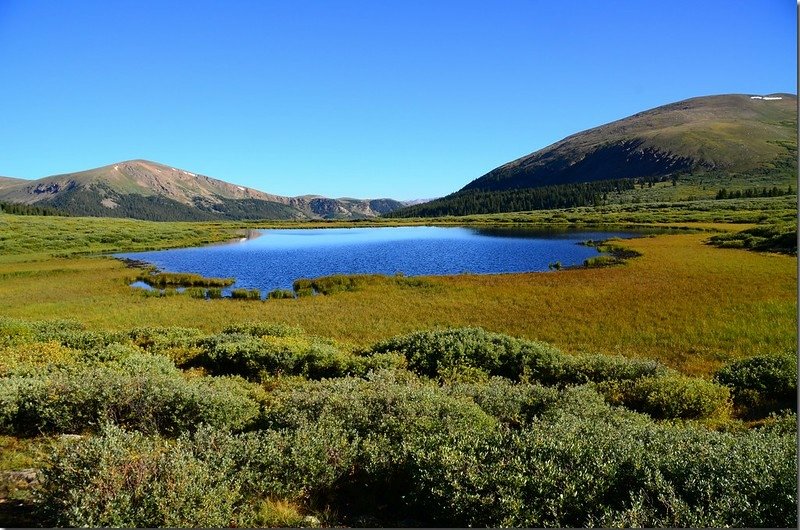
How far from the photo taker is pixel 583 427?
30.5ft

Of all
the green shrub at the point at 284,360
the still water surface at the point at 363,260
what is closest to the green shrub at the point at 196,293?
the still water surface at the point at 363,260

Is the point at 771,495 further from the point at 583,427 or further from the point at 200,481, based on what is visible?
the point at 200,481

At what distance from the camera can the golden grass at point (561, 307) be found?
24.7 meters

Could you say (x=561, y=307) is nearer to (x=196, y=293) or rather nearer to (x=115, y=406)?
(x=115, y=406)

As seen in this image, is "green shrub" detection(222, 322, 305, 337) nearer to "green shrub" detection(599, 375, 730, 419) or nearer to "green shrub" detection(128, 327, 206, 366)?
"green shrub" detection(128, 327, 206, 366)

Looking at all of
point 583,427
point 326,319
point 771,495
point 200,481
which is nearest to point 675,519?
point 771,495

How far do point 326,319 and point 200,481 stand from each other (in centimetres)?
2607

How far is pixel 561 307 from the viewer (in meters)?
34.1

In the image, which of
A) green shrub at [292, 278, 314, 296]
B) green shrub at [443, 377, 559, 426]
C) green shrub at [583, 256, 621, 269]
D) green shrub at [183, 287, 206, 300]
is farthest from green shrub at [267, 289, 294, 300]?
green shrub at [583, 256, 621, 269]

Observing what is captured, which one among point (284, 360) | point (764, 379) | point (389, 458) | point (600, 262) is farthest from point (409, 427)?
point (600, 262)

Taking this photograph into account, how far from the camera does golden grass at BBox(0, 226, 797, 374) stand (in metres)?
24.7

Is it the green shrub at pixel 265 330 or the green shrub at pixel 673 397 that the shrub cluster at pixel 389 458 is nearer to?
the green shrub at pixel 673 397

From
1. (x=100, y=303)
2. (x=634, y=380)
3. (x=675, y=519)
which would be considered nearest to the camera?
(x=675, y=519)

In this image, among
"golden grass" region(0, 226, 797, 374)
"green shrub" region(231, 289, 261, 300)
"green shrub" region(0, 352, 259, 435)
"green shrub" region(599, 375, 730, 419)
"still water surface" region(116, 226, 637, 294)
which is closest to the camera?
"green shrub" region(0, 352, 259, 435)
